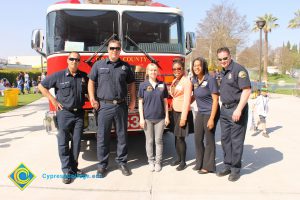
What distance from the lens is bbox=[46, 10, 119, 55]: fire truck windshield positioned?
4.97 meters

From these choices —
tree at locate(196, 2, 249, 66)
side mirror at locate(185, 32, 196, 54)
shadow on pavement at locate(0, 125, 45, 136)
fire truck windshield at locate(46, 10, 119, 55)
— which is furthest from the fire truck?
tree at locate(196, 2, 249, 66)

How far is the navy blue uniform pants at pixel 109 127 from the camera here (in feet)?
14.3

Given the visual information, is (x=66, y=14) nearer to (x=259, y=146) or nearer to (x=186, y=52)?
(x=186, y=52)

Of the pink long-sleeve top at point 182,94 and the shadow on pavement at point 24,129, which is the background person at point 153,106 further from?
the shadow on pavement at point 24,129

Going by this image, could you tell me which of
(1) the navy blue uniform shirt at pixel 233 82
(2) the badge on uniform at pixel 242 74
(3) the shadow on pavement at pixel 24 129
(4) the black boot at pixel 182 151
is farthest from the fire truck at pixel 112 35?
(3) the shadow on pavement at pixel 24 129

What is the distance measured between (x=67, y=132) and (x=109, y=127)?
2.02ft

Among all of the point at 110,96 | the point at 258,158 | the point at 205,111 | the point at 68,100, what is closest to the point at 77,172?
the point at 68,100

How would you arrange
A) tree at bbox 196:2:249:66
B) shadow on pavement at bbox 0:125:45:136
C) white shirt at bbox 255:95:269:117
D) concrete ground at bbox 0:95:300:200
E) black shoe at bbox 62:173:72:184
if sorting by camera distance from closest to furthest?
concrete ground at bbox 0:95:300:200, black shoe at bbox 62:173:72:184, white shirt at bbox 255:95:269:117, shadow on pavement at bbox 0:125:45:136, tree at bbox 196:2:249:66

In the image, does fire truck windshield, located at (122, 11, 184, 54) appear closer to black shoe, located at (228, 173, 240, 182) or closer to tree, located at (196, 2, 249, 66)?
black shoe, located at (228, 173, 240, 182)

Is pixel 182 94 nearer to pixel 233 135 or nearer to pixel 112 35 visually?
pixel 233 135

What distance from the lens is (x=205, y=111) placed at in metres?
4.42

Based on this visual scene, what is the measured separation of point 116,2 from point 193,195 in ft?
11.7

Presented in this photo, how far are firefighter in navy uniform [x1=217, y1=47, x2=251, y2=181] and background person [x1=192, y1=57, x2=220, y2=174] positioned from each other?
140mm

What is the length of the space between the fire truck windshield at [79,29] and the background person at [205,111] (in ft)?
5.58
